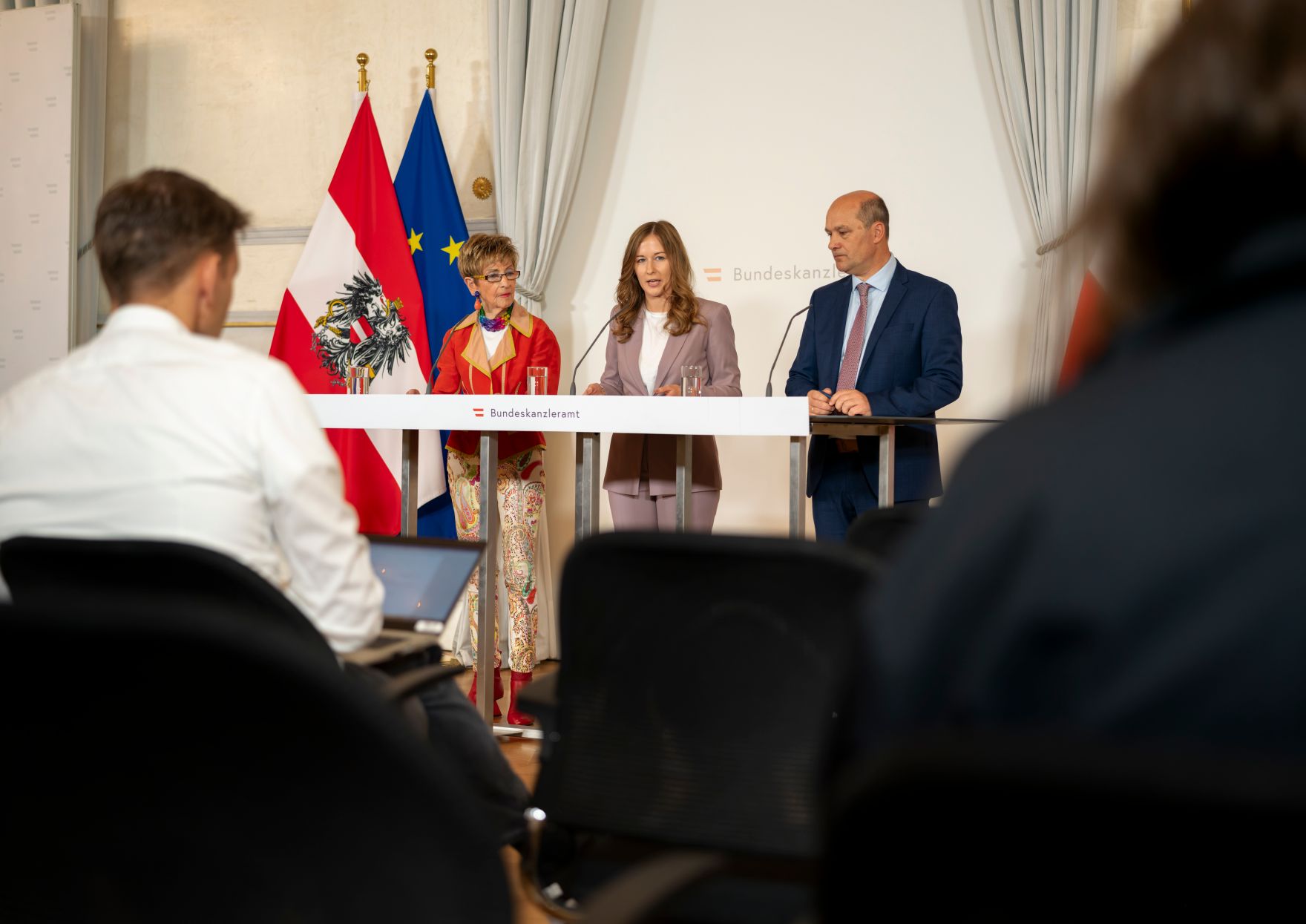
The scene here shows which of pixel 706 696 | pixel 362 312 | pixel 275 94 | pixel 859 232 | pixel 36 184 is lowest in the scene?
pixel 706 696

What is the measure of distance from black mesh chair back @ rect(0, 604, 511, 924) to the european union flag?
4.70 meters

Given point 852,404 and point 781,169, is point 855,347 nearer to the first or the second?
point 852,404

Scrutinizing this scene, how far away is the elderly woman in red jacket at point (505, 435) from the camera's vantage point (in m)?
4.07

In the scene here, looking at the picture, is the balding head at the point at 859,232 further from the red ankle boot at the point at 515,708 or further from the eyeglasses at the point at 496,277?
the red ankle boot at the point at 515,708

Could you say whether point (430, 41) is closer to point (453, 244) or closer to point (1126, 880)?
point (453, 244)

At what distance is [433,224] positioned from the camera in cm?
557

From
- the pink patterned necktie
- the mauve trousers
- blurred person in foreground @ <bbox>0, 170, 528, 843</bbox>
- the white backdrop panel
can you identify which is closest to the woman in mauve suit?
the mauve trousers

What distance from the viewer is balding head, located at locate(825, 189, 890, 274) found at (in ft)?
13.8

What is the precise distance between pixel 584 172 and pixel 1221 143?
528 centimetres

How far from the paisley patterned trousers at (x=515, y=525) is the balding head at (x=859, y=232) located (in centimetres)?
137

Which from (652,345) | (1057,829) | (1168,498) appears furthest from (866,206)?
(1057,829)

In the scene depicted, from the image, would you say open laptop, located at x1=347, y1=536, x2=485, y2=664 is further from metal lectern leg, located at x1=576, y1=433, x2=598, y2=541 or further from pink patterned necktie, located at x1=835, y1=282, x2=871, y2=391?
pink patterned necktie, located at x1=835, y1=282, x2=871, y2=391

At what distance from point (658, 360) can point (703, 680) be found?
119 inches

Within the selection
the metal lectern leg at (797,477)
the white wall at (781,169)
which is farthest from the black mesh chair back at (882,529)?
the white wall at (781,169)
